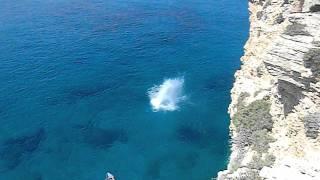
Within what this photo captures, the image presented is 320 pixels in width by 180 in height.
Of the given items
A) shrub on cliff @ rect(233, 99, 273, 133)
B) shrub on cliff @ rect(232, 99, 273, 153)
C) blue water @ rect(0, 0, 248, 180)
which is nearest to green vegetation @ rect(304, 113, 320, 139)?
shrub on cliff @ rect(232, 99, 273, 153)

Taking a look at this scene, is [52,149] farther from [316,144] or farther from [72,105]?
[316,144]

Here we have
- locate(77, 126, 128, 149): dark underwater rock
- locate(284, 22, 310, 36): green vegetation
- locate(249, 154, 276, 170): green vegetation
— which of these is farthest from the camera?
locate(77, 126, 128, 149): dark underwater rock

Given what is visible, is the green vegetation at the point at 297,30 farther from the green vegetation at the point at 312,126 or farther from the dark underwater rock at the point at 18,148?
the dark underwater rock at the point at 18,148

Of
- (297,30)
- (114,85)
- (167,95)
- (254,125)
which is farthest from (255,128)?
(114,85)

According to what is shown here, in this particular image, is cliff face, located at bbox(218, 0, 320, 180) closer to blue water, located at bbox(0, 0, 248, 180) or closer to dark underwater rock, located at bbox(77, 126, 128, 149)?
blue water, located at bbox(0, 0, 248, 180)

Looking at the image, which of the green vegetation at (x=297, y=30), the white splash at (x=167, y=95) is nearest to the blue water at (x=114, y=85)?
the white splash at (x=167, y=95)

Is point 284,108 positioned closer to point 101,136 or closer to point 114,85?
point 101,136
